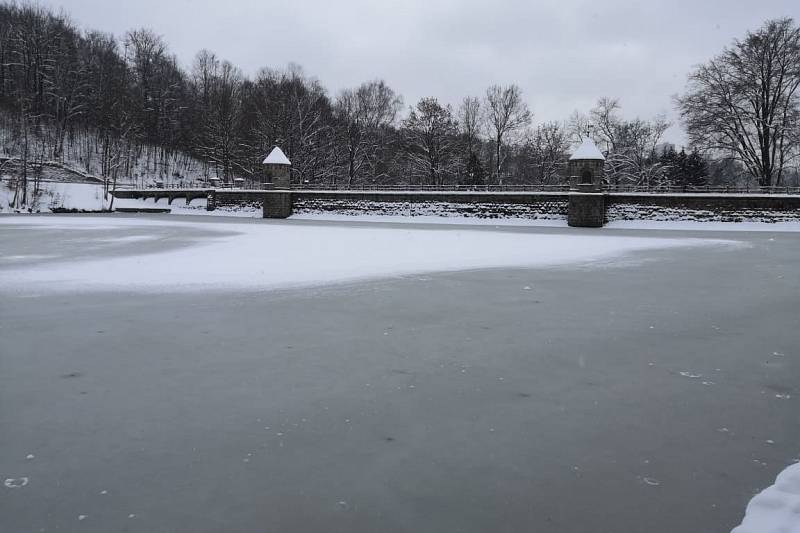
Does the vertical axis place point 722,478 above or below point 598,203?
below

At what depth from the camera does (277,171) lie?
42.5 m

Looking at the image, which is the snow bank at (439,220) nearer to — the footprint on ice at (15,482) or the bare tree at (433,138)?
the bare tree at (433,138)

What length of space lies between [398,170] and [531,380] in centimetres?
5355

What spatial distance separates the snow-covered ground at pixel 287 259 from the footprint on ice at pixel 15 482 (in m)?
7.17

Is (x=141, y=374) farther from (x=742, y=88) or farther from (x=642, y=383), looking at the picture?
(x=742, y=88)

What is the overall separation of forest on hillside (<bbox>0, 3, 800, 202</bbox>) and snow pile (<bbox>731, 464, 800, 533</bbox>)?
40300mm

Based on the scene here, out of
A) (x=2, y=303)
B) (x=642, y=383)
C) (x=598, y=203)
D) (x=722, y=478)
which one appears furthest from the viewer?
(x=598, y=203)

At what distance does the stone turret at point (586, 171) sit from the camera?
34250mm

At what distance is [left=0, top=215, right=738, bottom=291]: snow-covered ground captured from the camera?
36.4 feet

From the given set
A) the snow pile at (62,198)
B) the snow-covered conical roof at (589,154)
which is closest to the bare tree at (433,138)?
the snow-covered conical roof at (589,154)

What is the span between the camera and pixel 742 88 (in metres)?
36.4

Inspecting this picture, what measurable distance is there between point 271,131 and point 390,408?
52771 mm

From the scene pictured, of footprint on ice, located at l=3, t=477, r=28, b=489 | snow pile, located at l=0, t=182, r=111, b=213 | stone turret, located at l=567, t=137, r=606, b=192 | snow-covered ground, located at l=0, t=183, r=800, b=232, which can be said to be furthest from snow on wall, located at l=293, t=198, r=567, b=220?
footprint on ice, located at l=3, t=477, r=28, b=489

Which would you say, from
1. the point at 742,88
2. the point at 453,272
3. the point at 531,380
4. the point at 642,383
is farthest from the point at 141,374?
the point at 742,88
